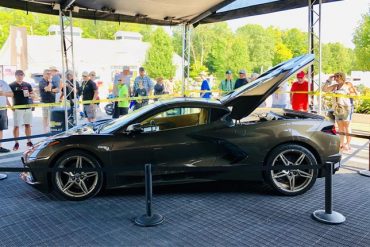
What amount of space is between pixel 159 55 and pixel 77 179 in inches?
2042

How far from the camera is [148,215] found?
4.12 metres

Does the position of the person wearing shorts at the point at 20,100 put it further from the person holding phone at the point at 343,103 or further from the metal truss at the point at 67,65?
the person holding phone at the point at 343,103

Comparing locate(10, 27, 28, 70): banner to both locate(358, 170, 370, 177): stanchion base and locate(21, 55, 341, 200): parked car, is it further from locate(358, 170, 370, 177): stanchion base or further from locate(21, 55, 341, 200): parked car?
locate(358, 170, 370, 177): stanchion base

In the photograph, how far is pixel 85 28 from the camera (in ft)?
256

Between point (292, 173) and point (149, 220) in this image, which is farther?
point (292, 173)

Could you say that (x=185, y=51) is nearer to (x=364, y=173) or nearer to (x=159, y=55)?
(x=364, y=173)

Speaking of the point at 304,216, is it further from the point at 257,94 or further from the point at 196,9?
the point at 196,9

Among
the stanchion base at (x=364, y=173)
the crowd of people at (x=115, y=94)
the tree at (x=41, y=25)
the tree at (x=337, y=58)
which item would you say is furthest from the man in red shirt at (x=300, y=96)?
the tree at (x=337, y=58)

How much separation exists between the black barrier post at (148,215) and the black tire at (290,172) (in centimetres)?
164

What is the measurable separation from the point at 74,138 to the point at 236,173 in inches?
85.4

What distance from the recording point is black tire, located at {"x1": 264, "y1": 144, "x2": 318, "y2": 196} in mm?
4805

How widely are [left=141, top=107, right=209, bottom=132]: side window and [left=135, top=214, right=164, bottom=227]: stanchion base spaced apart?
1172mm

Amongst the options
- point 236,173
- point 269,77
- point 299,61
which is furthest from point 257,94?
point 236,173

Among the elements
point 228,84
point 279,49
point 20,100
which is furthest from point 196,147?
point 279,49
